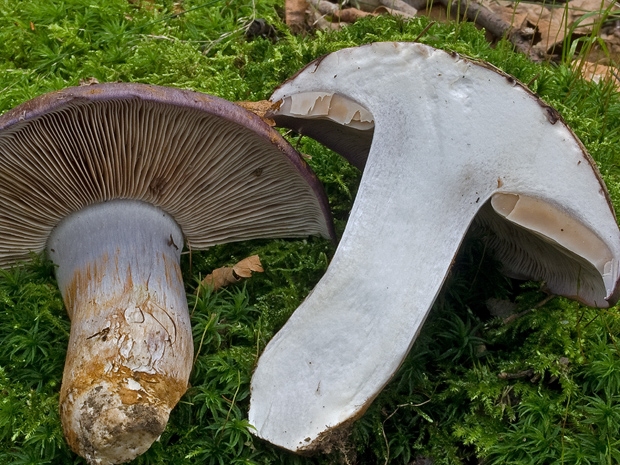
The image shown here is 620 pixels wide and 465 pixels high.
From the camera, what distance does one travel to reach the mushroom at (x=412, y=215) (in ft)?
5.51

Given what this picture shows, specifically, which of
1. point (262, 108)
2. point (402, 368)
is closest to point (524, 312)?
point (402, 368)

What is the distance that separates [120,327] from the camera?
1815mm

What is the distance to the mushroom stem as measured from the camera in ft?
5.47

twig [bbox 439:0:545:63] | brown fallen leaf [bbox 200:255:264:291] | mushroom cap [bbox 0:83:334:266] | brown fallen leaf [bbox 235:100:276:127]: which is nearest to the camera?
mushroom cap [bbox 0:83:334:266]

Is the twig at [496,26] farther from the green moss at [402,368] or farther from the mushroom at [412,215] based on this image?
the mushroom at [412,215]

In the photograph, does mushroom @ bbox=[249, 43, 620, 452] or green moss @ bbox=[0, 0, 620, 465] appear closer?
mushroom @ bbox=[249, 43, 620, 452]

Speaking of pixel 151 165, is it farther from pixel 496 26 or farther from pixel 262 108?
pixel 496 26

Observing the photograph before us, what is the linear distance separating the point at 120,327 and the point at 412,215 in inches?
42.1

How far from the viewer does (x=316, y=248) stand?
7.87ft

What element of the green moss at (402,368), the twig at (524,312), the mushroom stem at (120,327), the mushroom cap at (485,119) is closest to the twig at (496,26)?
the green moss at (402,368)

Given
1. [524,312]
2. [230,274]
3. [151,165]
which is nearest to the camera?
[151,165]

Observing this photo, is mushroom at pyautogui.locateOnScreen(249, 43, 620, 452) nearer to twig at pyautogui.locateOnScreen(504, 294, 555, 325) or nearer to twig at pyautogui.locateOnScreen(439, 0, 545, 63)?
twig at pyautogui.locateOnScreen(504, 294, 555, 325)

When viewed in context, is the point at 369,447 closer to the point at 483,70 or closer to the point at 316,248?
the point at 316,248

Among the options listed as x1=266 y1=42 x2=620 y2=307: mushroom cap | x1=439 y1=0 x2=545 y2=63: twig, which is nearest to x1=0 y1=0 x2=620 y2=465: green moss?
x1=266 y1=42 x2=620 y2=307: mushroom cap
